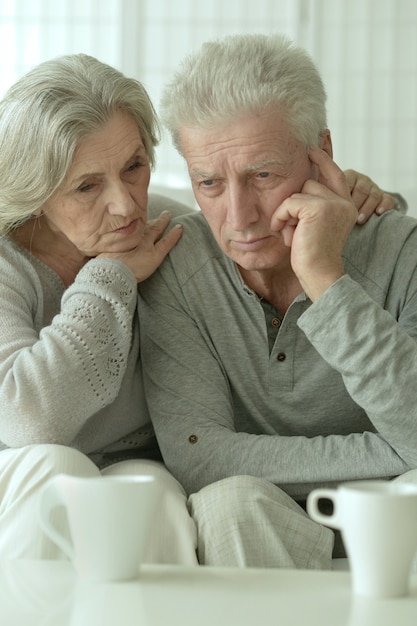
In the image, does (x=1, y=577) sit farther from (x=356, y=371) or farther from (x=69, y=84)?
(x=69, y=84)

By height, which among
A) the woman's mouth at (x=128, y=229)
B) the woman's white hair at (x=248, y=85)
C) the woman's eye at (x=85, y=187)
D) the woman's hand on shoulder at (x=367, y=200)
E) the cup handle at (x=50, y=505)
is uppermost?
the woman's white hair at (x=248, y=85)

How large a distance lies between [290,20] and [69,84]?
2.94 meters

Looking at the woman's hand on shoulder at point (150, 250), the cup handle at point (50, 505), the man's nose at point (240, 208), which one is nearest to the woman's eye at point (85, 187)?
the woman's hand on shoulder at point (150, 250)

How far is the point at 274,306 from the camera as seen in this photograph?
1.76 metres

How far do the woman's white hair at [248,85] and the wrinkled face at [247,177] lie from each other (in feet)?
0.06

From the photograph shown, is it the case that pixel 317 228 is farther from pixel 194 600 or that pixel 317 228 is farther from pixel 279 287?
pixel 194 600

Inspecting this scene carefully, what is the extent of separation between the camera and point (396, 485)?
0.96 metres

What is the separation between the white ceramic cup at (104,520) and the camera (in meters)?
0.95

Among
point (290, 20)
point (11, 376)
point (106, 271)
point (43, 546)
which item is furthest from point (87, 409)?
point (290, 20)

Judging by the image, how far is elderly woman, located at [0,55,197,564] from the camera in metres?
1.59

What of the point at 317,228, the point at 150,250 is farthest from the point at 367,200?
the point at 150,250

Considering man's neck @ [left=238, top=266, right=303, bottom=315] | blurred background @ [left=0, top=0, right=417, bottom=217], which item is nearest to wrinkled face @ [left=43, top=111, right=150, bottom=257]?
man's neck @ [left=238, top=266, right=303, bottom=315]

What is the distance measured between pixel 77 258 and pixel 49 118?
0.30 meters

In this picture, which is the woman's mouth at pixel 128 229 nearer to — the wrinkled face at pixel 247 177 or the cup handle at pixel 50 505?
the wrinkled face at pixel 247 177
